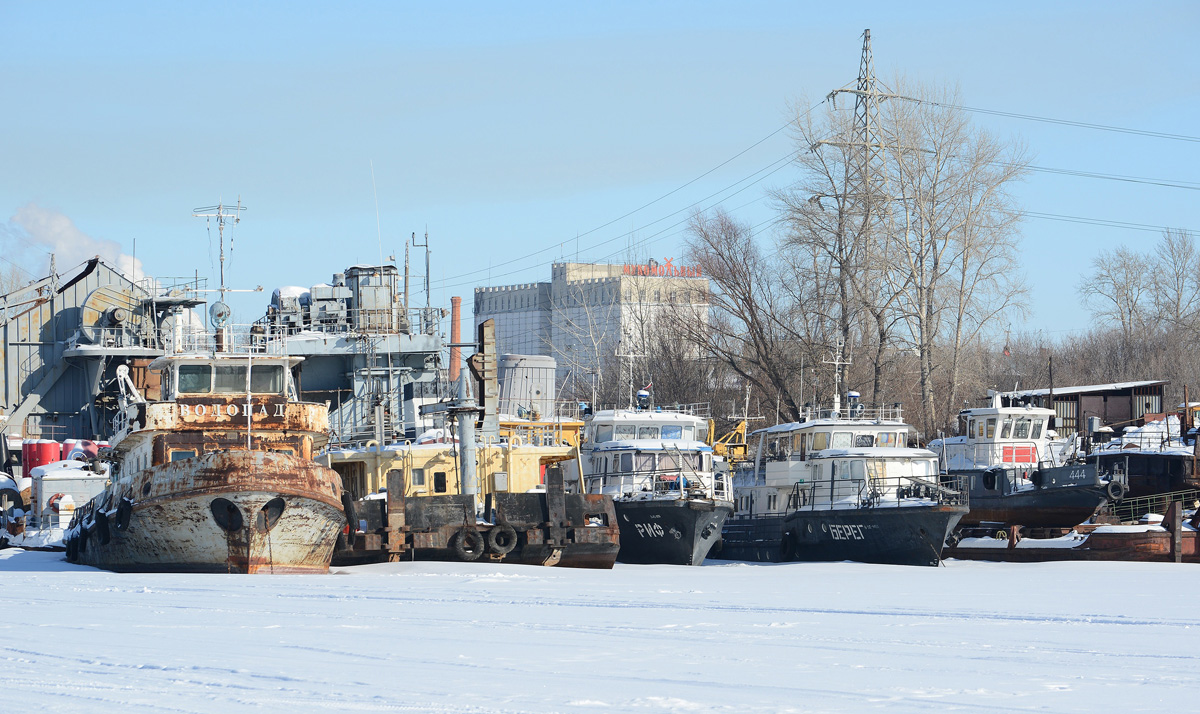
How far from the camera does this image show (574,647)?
1241cm

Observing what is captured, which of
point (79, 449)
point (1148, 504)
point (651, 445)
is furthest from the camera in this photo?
point (79, 449)

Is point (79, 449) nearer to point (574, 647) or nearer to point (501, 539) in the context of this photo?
point (501, 539)

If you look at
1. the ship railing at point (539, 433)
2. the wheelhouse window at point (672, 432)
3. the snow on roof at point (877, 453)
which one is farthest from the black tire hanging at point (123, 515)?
the snow on roof at point (877, 453)

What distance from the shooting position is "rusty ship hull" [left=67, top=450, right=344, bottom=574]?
22.0m

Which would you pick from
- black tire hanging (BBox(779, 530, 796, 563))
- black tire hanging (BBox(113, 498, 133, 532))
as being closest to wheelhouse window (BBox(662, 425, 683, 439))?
black tire hanging (BBox(779, 530, 796, 563))

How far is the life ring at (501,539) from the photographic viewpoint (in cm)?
2575

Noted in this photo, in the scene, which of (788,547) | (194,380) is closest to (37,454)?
(194,380)

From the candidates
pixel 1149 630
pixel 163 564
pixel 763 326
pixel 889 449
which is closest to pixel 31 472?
pixel 163 564

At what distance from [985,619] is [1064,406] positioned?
45783 mm

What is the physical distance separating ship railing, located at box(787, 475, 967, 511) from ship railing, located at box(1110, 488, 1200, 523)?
6.32 meters

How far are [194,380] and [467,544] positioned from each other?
6.07 meters

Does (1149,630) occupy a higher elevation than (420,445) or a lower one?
lower

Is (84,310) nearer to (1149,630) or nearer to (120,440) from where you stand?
(120,440)

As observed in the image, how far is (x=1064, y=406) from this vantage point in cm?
5816
